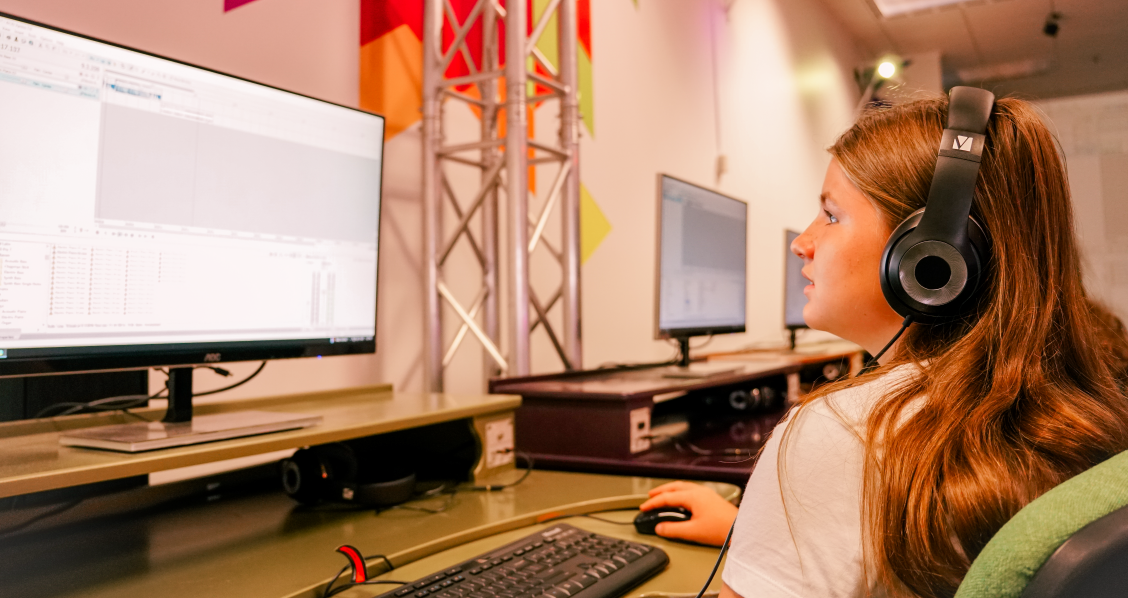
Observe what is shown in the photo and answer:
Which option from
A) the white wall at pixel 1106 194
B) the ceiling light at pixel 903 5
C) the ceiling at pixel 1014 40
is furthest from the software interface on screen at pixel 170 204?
the ceiling light at pixel 903 5

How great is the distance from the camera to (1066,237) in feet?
2.12

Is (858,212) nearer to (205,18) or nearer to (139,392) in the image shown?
(139,392)

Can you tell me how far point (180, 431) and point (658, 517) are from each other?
0.53 meters

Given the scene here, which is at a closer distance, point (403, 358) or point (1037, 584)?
point (1037, 584)

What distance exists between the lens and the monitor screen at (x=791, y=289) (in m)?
→ 2.70

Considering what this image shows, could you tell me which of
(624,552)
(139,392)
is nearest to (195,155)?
(139,392)

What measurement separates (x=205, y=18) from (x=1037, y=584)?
4.37 feet

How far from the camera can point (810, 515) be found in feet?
1.82

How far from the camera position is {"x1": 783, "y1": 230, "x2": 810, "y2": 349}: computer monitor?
8.86 ft

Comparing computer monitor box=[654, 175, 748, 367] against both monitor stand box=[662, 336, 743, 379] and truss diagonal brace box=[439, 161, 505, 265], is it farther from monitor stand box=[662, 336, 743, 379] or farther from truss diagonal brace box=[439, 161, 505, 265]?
truss diagonal brace box=[439, 161, 505, 265]

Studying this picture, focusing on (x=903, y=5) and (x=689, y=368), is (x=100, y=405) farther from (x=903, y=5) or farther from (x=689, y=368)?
(x=903, y=5)

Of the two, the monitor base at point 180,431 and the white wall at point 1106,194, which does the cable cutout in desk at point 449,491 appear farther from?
the white wall at point 1106,194

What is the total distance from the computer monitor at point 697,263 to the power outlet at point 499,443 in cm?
50

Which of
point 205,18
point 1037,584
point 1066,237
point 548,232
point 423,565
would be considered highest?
point 205,18
